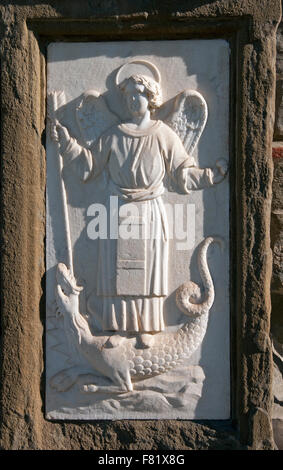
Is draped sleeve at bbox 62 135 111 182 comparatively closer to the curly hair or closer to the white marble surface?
the white marble surface

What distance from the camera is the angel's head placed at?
3.00 meters

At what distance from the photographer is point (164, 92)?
3.08 metres

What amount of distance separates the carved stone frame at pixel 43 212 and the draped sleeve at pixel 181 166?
0.14 m

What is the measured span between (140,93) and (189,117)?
0.84 ft

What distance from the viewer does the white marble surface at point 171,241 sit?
3.04 meters

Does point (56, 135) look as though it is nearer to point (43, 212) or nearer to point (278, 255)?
point (43, 212)

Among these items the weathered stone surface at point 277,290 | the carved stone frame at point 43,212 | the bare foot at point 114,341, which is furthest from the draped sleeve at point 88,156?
the weathered stone surface at point 277,290

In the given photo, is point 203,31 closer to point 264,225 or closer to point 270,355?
point 264,225

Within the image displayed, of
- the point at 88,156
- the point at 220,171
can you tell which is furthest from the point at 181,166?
the point at 88,156

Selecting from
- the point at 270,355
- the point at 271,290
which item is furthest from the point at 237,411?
the point at 271,290

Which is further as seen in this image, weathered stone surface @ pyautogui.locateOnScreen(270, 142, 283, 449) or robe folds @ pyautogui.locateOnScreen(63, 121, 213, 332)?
weathered stone surface @ pyautogui.locateOnScreen(270, 142, 283, 449)

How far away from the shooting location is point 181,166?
303cm

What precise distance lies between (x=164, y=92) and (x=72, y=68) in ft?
1.49

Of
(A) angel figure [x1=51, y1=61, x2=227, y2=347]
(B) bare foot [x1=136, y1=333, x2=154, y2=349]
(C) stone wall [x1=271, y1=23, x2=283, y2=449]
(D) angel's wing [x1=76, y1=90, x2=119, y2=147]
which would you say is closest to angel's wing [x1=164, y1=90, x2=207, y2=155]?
(A) angel figure [x1=51, y1=61, x2=227, y2=347]
